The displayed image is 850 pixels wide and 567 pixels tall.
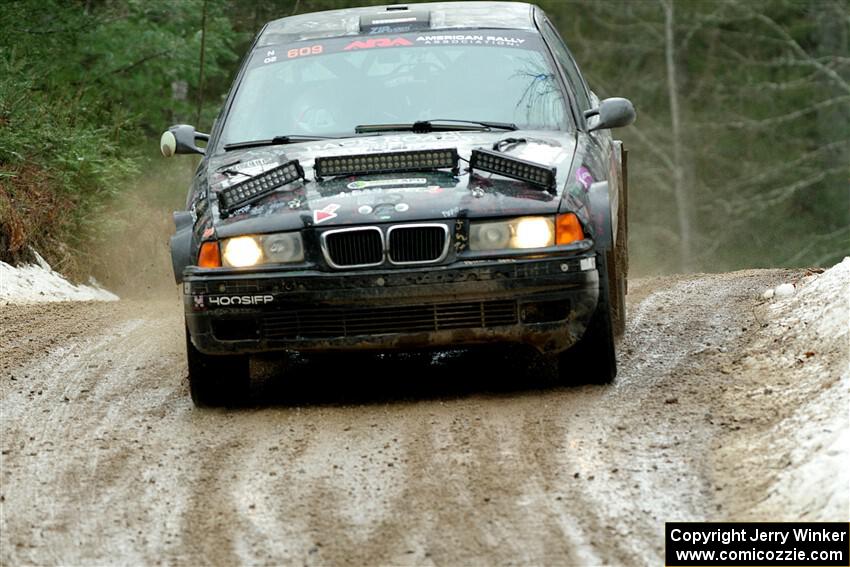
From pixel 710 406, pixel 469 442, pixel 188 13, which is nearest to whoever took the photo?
pixel 469 442

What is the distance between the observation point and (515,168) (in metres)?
6.51

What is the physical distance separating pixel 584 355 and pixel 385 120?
1738mm

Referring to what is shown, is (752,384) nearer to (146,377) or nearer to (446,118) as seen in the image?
(446,118)

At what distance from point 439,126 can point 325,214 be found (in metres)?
1.25

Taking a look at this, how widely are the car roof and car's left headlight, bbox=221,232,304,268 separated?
2.22m

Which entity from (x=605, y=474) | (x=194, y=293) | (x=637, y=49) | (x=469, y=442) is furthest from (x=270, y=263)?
(x=637, y=49)

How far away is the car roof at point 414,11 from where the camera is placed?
823 centimetres

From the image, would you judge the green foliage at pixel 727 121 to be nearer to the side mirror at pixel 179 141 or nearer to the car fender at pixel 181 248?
the side mirror at pixel 179 141

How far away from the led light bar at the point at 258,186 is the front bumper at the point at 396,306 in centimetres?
35

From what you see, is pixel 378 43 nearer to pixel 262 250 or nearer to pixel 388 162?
pixel 388 162

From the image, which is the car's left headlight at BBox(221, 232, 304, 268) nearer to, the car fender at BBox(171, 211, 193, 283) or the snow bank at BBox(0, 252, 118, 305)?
the car fender at BBox(171, 211, 193, 283)

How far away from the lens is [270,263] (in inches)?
250

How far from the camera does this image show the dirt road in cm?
462

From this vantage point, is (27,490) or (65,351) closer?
(27,490)
